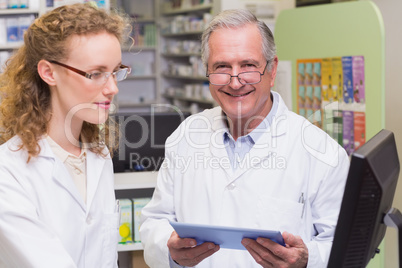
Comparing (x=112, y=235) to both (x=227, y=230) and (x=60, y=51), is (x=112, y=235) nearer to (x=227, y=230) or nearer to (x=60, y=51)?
(x=227, y=230)

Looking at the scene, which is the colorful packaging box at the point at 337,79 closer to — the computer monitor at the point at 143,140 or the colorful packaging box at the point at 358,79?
the colorful packaging box at the point at 358,79

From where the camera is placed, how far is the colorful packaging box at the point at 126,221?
2900mm

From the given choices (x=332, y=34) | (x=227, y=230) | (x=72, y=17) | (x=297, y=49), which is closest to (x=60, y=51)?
(x=72, y=17)

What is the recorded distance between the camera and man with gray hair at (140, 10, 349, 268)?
1816 mm

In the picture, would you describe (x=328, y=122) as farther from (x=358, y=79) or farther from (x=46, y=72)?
(x=46, y=72)

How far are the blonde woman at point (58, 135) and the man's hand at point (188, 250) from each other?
0.63 feet

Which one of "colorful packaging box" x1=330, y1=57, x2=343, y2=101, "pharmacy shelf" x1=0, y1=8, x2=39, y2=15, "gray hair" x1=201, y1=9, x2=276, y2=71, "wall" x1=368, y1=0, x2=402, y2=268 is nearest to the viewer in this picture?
"gray hair" x1=201, y1=9, x2=276, y2=71

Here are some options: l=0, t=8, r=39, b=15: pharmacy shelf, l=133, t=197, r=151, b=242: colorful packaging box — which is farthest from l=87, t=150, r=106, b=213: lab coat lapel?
l=0, t=8, r=39, b=15: pharmacy shelf

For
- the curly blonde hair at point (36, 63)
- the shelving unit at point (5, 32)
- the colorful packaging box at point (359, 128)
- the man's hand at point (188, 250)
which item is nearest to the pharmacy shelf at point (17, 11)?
the shelving unit at point (5, 32)

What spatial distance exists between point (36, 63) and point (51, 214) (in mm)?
457

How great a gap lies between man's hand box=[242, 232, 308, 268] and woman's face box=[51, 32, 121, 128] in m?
0.59

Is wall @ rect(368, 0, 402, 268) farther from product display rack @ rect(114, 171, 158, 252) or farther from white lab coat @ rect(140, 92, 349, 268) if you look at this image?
white lab coat @ rect(140, 92, 349, 268)

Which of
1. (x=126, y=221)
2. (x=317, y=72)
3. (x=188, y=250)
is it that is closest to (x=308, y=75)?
(x=317, y=72)

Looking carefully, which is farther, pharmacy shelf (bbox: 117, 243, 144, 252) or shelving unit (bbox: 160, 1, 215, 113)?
shelving unit (bbox: 160, 1, 215, 113)
